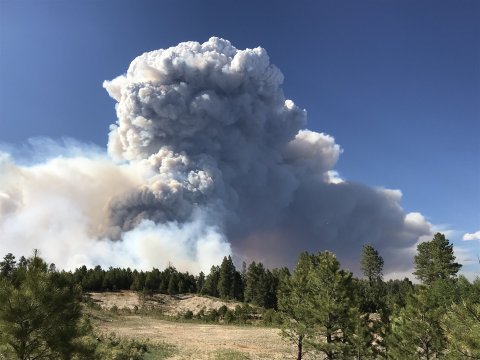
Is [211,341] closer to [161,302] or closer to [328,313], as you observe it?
[328,313]

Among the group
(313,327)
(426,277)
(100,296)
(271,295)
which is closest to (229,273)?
(271,295)

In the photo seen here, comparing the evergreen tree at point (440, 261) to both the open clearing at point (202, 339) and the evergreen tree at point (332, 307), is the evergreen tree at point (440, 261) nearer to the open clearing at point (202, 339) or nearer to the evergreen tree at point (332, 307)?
the open clearing at point (202, 339)

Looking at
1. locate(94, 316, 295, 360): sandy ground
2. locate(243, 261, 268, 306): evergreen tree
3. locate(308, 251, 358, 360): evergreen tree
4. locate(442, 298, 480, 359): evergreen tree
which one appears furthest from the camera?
locate(243, 261, 268, 306): evergreen tree

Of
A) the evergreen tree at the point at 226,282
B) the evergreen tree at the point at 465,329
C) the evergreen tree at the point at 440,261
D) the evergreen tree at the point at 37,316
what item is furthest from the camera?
the evergreen tree at the point at 226,282

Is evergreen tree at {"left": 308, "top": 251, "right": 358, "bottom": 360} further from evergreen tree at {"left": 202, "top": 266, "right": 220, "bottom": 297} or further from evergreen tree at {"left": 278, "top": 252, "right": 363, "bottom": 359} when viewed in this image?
evergreen tree at {"left": 202, "top": 266, "right": 220, "bottom": 297}

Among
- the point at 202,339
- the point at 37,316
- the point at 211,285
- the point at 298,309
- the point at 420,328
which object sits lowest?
the point at 202,339

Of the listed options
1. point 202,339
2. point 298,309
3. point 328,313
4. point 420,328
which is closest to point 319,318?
point 328,313

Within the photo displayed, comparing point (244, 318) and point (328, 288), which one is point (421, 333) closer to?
point (328, 288)

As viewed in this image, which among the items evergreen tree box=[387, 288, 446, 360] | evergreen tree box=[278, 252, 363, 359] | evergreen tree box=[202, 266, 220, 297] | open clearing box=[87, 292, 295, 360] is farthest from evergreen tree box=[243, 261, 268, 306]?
evergreen tree box=[387, 288, 446, 360]

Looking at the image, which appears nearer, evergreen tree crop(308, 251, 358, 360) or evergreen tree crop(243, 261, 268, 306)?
evergreen tree crop(308, 251, 358, 360)

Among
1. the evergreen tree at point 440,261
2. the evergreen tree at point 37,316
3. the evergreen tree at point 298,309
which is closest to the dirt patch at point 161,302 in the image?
A: the evergreen tree at point 440,261

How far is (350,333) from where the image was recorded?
3152cm

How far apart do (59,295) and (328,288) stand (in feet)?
74.5

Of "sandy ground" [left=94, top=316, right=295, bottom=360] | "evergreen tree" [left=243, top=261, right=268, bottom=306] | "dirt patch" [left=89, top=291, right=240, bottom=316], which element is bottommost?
"sandy ground" [left=94, top=316, right=295, bottom=360]
